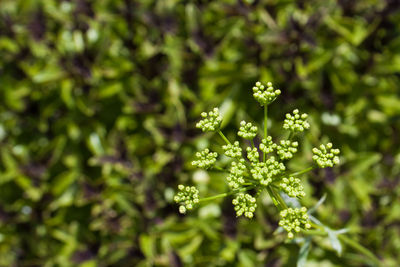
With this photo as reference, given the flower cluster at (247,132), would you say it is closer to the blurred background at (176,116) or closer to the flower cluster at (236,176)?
the flower cluster at (236,176)

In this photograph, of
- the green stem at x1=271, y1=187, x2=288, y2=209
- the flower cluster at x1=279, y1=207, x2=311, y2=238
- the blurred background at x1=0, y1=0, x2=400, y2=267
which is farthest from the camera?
the blurred background at x1=0, y1=0, x2=400, y2=267

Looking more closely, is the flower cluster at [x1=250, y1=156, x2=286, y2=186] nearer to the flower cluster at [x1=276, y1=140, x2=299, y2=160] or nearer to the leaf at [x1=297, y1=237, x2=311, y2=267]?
the flower cluster at [x1=276, y1=140, x2=299, y2=160]

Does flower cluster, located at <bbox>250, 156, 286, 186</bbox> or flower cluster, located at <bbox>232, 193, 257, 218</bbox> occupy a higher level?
flower cluster, located at <bbox>250, 156, 286, 186</bbox>

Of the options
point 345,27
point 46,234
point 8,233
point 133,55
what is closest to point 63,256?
point 46,234

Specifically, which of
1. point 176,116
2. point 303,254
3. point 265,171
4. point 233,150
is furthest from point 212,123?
point 176,116

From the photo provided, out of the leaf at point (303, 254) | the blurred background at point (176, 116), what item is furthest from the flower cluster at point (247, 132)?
the blurred background at point (176, 116)

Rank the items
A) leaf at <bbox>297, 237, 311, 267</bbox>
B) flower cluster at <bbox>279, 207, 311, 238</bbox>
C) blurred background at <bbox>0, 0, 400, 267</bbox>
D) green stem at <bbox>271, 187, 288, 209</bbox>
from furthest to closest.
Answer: blurred background at <bbox>0, 0, 400, 267</bbox> < leaf at <bbox>297, 237, 311, 267</bbox> < green stem at <bbox>271, 187, 288, 209</bbox> < flower cluster at <bbox>279, 207, 311, 238</bbox>

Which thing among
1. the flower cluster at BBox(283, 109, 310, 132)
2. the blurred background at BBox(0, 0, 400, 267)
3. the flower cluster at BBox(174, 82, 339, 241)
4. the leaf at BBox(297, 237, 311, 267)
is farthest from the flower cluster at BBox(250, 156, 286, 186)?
the blurred background at BBox(0, 0, 400, 267)

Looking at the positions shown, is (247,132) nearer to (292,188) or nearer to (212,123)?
(212,123)
